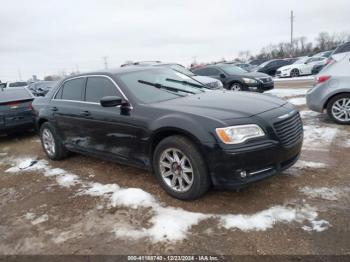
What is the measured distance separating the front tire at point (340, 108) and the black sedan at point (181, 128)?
3.16m

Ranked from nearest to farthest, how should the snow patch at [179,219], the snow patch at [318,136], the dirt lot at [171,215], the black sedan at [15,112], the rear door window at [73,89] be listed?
the dirt lot at [171,215] → the snow patch at [179,219] → the rear door window at [73,89] → the snow patch at [318,136] → the black sedan at [15,112]

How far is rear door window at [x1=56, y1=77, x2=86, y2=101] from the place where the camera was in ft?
17.4

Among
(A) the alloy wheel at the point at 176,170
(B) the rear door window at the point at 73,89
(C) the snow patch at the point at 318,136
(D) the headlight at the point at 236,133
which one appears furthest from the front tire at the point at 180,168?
(C) the snow patch at the point at 318,136

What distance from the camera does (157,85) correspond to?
15.3 feet

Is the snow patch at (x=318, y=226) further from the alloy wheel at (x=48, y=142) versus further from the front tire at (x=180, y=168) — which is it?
the alloy wheel at (x=48, y=142)

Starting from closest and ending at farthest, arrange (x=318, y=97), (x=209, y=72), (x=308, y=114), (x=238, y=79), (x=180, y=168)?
1. (x=180, y=168)
2. (x=318, y=97)
3. (x=308, y=114)
4. (x=238, y=79)
5. (x=209, y=72)

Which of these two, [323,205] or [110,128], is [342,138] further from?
[110,128]

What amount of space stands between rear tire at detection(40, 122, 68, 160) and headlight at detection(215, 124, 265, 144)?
3586mm

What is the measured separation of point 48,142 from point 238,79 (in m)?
8.34

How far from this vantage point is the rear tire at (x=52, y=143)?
19.5 ft

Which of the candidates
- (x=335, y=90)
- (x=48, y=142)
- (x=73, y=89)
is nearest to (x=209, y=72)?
(x=335, y=90)

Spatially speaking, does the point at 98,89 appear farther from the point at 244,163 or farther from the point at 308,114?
the point at 308,114

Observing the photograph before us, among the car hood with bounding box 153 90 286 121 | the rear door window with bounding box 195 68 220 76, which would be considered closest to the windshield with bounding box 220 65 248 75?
the rear door window with bounding box 195 68 220 76

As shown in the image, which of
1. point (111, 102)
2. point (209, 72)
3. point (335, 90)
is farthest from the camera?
point (209, 72)
